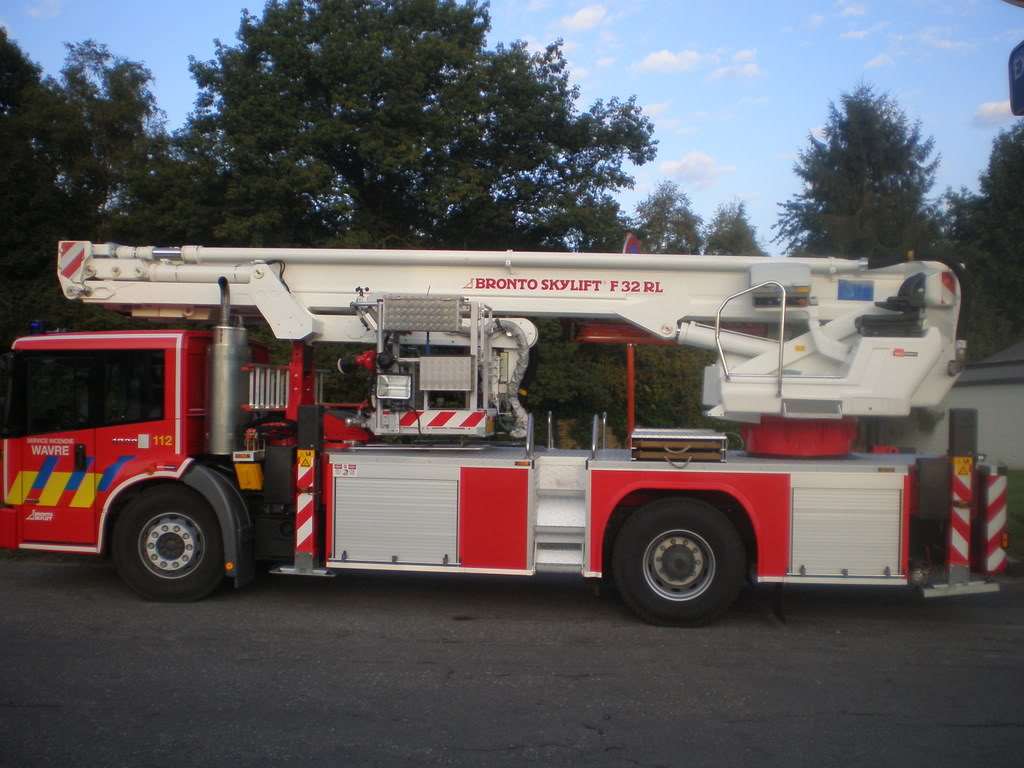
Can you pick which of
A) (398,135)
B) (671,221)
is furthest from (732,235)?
(398,135)

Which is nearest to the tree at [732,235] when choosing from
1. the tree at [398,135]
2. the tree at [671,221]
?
the tree at [671,221]

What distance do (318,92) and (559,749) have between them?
17443mm

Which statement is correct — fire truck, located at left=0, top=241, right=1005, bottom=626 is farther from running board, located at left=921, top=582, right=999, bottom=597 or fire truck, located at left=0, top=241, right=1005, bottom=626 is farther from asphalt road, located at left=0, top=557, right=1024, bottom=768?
asphalt road, located at left=0, top=557, right=1024, bottom=768

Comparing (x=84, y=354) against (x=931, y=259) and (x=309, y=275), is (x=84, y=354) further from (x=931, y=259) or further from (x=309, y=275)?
(x=931, y=259)

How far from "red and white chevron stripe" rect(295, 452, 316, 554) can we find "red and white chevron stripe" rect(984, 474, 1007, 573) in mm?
5687

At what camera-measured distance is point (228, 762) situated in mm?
4684

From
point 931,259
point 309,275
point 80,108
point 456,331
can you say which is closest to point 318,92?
point 80,108

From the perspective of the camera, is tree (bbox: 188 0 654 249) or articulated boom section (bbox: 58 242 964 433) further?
tree (bbox: 188 0 654 249)

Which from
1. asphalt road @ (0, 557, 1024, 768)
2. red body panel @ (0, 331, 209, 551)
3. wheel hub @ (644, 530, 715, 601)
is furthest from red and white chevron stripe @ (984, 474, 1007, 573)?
red body panel @ (0, 331, 209, 551)

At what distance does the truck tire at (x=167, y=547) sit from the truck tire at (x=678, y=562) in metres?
3.62

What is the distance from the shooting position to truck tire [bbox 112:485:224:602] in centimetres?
809

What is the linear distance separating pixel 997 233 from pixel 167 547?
4156 centimetres

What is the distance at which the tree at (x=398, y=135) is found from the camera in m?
18.7

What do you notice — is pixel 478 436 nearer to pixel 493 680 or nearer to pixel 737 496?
pixel 737 496
